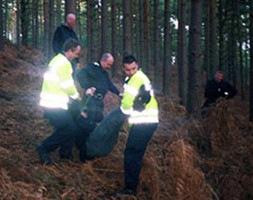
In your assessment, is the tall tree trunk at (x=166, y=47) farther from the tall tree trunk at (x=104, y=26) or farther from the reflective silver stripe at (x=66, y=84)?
the reflective silver stripe at (x=66, y=84)

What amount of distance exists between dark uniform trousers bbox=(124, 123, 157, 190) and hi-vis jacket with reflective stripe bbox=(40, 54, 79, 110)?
55.0 inches

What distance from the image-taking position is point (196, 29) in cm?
1056

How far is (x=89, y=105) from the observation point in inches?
287

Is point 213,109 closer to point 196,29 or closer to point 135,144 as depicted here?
point 196,29

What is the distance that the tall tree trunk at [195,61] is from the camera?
10586 millimetres

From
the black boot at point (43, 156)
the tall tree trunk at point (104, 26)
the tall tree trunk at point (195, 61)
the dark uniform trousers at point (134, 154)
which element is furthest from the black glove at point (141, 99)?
the tall tree trunk at point (104, 26)

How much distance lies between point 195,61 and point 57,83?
5.09 metres

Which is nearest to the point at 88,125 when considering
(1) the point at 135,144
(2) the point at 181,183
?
A: (1) the point at 135,144

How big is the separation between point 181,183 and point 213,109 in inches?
152

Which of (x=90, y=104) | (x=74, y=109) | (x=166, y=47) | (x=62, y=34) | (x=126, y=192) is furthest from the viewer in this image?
(x=166, y=47)

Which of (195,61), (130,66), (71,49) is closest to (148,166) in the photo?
(130,66)

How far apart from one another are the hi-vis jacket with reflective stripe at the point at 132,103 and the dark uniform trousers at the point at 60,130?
117 centimetres

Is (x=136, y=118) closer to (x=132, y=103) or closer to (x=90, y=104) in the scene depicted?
(x=132, y=103)

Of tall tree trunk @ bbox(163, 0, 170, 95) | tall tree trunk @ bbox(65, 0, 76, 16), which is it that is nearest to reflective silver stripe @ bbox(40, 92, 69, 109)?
tall tree trunk @ bbox(65, 0, 76, 16)
